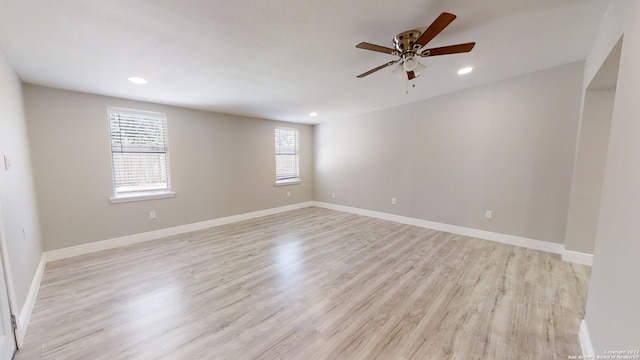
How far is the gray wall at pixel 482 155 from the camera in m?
Result: 3.08

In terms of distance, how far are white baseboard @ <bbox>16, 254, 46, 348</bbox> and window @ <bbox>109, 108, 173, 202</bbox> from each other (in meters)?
1.28

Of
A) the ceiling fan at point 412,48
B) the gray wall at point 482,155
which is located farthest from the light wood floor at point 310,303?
the ceiling fan at point 412,48

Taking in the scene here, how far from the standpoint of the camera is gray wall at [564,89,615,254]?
2.56 m

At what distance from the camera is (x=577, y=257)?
9.32 feet

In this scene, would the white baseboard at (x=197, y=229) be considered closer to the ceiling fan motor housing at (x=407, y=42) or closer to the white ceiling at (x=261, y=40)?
the white ceiling at (x=261, y=40)

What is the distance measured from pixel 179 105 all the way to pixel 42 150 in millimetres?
1777

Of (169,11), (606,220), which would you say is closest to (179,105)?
(169,11)

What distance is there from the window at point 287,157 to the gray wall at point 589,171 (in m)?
4.97

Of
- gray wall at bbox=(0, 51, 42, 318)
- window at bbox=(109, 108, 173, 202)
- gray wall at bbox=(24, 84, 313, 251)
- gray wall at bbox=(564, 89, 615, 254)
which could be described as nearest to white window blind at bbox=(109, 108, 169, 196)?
window at bbox=(109, 108, 173, 202)

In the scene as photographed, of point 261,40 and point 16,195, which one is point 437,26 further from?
point 16,195

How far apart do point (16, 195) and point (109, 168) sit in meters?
1.51

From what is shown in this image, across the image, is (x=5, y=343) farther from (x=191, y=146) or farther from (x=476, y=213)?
(x=476, y=213)

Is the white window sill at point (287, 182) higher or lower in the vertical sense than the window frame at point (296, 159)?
lower

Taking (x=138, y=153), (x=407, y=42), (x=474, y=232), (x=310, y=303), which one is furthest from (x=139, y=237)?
(x=474, y=232)
